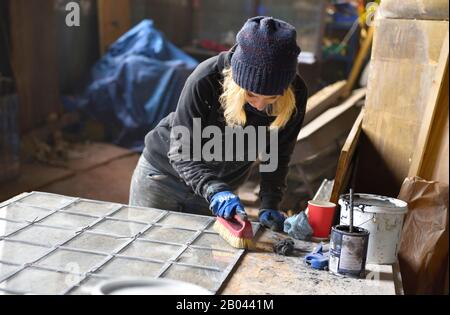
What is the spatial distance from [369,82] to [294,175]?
5.44ft

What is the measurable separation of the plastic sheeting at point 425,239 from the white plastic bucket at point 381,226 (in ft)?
0.33

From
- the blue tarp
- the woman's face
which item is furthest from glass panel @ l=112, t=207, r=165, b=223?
the blue tarp

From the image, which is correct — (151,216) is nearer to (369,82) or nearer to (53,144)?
(369,82)

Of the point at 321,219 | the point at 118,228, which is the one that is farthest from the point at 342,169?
the point at 118,228

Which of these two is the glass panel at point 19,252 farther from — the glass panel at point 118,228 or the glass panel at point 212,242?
the glass panel at point 212,242

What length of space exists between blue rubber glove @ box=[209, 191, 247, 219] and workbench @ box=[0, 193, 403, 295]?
10 centimetres

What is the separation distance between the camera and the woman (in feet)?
5.99

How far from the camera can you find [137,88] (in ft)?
17.4

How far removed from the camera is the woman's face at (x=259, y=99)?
1.93 m

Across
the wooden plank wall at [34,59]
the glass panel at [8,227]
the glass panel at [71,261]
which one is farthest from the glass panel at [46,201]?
the wooden plank wall at [34,59]

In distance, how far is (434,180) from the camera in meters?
1.87

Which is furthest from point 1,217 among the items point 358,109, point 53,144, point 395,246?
point 53,144

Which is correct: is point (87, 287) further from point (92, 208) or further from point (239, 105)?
point (239, 105)

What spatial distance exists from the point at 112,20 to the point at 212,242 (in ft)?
14.7
